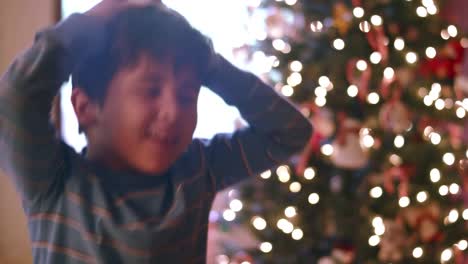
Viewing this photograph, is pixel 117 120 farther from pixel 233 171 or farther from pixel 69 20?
pixel 233 171

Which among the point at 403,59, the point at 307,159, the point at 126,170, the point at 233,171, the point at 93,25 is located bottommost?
the point at 307,159

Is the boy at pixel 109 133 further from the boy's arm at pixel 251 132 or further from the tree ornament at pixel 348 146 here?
the tree ornament at pixel 348 146

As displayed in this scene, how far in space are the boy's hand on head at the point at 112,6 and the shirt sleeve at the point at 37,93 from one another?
0.01 metres

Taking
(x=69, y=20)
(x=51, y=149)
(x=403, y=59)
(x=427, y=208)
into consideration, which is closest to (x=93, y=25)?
(x=69, y=20)

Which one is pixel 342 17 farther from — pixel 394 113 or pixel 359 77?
pixel 394 113

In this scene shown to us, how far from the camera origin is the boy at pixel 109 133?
592 millimetres

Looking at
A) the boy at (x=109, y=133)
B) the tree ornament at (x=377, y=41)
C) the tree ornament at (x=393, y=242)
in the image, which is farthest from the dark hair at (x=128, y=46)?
the tree ornament at (x=393, y=242)

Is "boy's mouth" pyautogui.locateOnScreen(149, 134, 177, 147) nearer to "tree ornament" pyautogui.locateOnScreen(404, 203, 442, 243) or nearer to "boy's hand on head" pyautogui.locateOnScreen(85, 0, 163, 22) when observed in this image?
"boy's hand on head" pyautogui.locateOnScreen(85, 0, 163, 22)

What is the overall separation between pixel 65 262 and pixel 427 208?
1384 millimetres

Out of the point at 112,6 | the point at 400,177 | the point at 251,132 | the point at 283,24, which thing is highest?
the point at 112,6

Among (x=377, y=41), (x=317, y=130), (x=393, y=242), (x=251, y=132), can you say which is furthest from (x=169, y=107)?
(x=393, y=242)

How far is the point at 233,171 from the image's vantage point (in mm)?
803

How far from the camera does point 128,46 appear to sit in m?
0.63

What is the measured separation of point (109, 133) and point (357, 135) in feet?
3.73
